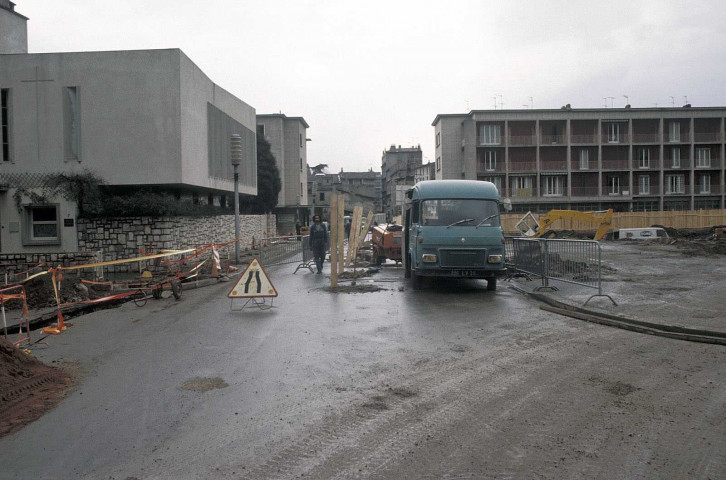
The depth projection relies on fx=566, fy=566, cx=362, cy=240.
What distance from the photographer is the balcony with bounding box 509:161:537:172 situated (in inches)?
2392

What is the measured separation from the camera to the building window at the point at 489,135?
6175 centimetres

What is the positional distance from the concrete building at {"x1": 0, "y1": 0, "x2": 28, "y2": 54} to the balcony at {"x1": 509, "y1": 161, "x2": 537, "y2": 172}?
151 ft

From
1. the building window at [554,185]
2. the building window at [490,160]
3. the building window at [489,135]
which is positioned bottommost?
the building window at [554,185]

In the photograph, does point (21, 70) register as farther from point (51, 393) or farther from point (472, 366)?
point (472, 366)

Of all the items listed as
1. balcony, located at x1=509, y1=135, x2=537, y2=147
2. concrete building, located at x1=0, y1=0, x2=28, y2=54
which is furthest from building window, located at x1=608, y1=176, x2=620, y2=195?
concrete building, located at x1=0, y1=0, x2=28, y2=54

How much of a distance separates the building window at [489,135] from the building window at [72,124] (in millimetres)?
46426

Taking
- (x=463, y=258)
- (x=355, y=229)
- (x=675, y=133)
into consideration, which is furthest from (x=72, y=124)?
(x=675, y=133)

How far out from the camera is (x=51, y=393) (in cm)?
626

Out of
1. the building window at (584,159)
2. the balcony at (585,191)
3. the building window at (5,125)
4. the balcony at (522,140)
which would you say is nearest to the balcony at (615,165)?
the building window at (584,159)

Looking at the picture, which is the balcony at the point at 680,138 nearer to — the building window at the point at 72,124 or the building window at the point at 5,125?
the building window at the point at 72,124

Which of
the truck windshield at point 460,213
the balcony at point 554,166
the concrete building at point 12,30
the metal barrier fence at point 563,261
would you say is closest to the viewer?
the metal barrier fence at point 563,261

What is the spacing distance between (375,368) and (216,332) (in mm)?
3760

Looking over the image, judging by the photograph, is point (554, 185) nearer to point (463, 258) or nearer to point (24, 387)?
point (463, 258)

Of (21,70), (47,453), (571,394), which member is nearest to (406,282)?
(571,394)
